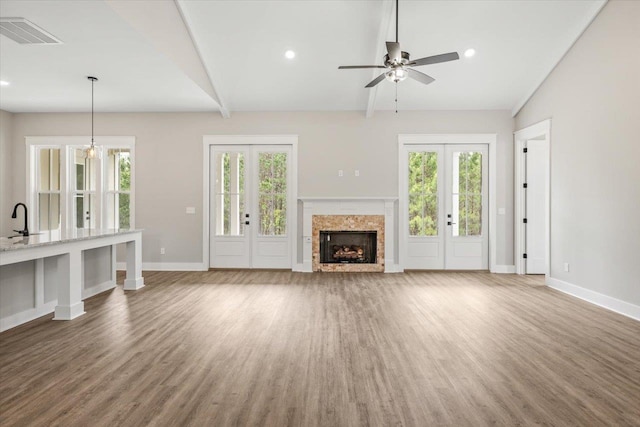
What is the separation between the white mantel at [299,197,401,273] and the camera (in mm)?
6961

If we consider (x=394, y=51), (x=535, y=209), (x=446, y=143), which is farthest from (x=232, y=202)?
(x=535, y=209)

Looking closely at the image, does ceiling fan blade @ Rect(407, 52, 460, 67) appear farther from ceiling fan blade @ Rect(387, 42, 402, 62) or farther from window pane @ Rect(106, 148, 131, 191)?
window pane @ Rect(106, 148, 131, 191)

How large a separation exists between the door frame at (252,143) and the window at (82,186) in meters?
1.38

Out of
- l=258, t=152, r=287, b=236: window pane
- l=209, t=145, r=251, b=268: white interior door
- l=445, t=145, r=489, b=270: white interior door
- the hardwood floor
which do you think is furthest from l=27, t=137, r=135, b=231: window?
l=445, t=145, r=489, b=270: white interior door

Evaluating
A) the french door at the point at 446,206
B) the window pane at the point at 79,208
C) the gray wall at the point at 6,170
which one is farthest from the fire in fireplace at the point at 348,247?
the gray wall at the point at 6,170

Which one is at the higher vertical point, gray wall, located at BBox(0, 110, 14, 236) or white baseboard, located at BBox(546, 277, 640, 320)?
gray wall, located at BBox(0, 110, 14, 236)

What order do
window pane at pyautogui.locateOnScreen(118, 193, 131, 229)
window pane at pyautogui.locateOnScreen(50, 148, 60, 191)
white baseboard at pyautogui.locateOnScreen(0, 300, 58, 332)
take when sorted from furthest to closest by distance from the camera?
window pane at pyautogui.locateOnScreen(50, 148, 60, 191) < window pane at pyautogui.locateOnScreen(118, 193, 131, 229) < white baseboard at pyautogui.locateOnScreen(0, 300, 58, 332)

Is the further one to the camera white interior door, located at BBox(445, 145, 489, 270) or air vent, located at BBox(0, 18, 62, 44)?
white interior door, located at BBox(445, 145, 489, 270)

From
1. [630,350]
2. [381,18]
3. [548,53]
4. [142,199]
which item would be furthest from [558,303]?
[142,199]

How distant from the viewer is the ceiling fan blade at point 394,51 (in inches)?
149

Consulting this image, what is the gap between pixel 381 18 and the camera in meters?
4.94

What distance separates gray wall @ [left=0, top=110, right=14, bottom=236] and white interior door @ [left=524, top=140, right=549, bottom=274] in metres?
9.58

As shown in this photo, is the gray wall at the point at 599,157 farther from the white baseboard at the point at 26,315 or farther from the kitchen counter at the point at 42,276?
the white baseboard at the point at 26,315

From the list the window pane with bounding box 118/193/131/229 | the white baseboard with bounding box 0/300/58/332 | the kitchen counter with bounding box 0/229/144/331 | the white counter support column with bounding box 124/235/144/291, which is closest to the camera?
the kitchen counter with bounding box 0/229/144/331
